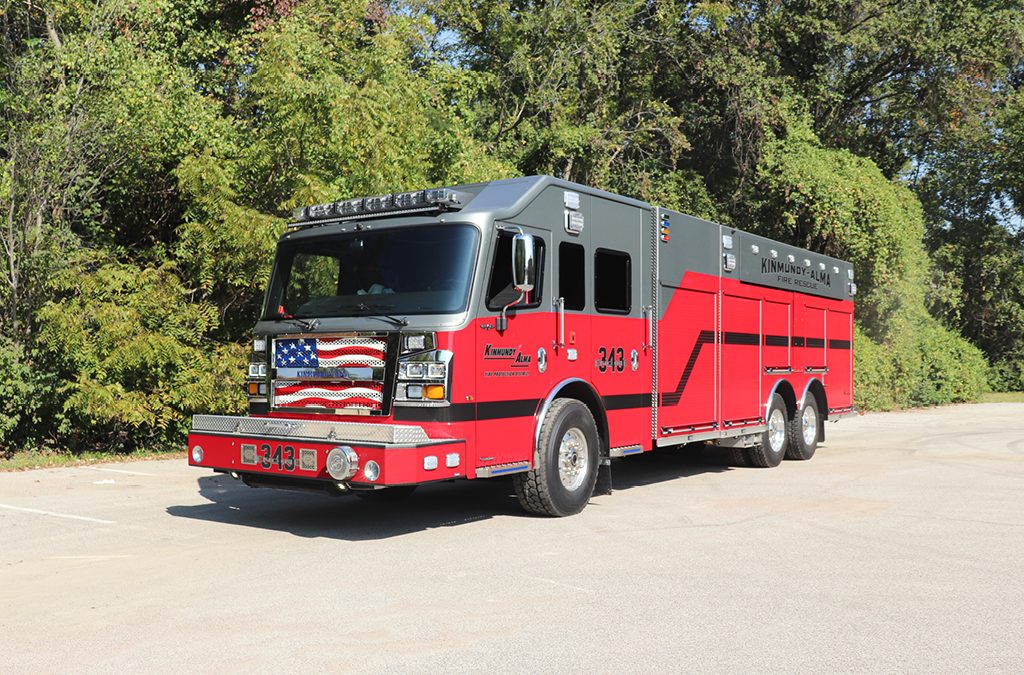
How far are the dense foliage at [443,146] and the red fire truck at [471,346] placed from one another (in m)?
5.08

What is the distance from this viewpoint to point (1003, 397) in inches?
1347

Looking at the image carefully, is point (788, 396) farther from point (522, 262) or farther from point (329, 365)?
point (329, 365)

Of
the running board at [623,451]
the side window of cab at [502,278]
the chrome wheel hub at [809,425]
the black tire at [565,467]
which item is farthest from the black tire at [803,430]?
the side window of cab at [502,278]

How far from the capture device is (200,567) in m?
6.97

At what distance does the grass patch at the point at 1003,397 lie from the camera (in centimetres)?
3235

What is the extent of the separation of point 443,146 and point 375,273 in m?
9.19

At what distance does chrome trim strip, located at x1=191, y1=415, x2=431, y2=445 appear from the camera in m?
7.49

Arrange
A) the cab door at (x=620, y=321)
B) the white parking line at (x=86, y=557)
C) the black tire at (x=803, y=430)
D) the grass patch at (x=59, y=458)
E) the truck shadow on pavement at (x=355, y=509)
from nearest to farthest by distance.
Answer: the white parking line at (x=86, y=557), the truck shadow on pavement at (x=355, y=509), the cab door at (x=620, y=321), the grass patch at (x=59, y=458), the black tire at (x=803, y=430)

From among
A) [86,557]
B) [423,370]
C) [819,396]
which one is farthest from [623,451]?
[819,396]

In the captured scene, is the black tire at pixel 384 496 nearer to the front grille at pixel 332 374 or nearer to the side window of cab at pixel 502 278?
the front grille at pixel 332 374

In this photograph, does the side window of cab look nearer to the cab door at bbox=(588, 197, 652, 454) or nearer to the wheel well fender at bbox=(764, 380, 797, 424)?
the cab door at bbox=(588, 197, 652, 454)

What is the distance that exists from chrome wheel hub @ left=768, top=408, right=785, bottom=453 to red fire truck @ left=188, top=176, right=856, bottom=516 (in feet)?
8.72

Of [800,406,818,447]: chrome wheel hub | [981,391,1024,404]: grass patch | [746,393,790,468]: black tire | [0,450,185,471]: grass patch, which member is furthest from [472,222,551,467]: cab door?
[981,391,1024,404]: grass patch

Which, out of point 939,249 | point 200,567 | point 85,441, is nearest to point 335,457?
point 200,567
